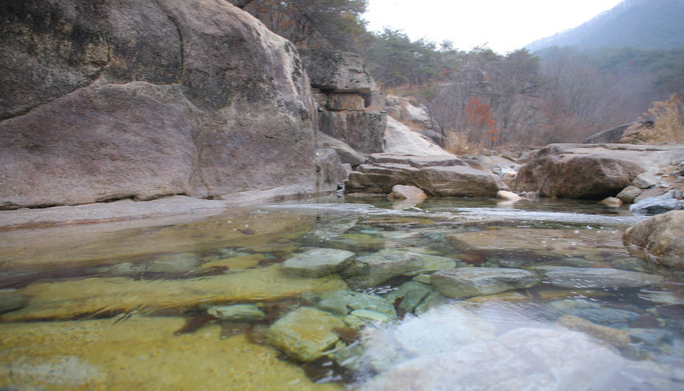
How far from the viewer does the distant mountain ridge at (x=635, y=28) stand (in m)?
46.6

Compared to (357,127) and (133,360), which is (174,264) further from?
(357,127)

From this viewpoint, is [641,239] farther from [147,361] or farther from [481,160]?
[481,160]

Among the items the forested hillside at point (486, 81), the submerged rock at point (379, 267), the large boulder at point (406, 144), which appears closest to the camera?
the submerged rock at point (379, 267)

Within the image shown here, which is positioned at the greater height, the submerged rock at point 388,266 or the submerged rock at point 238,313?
the submerged rock at point 238,313

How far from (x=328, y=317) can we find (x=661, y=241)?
1728mm

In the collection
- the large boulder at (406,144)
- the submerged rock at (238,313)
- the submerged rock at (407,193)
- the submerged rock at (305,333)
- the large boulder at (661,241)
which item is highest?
the large boulder at (406,144)

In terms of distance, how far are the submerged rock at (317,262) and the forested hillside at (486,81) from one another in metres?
9.52

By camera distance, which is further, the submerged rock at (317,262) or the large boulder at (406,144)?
the large boulder at (406,144)

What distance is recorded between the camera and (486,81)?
21531 millimetres

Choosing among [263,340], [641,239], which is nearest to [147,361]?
[263,340]

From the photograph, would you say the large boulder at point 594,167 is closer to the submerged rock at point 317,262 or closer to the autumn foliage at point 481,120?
the submerged rock at point 317,262

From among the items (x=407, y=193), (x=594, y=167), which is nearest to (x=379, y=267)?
(x=407, y=193)

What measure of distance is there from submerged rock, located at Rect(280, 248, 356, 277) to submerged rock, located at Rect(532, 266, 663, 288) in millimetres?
859

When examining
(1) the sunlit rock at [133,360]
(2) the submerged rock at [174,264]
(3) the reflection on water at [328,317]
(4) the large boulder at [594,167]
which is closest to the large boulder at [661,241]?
(3) the reflection on water at [328,317]
